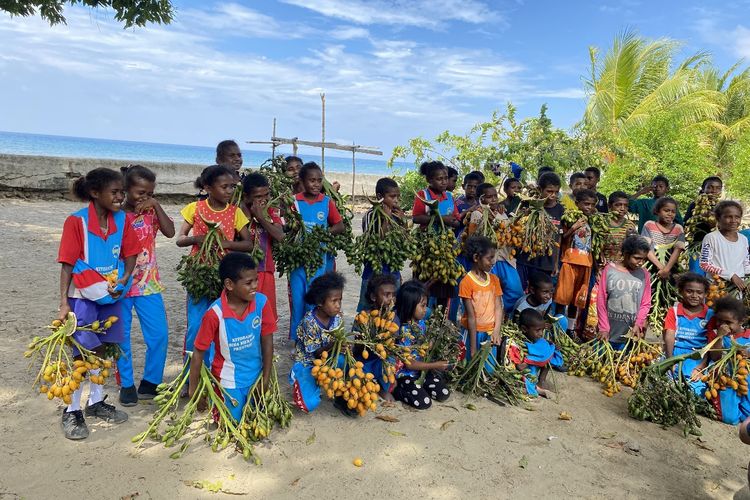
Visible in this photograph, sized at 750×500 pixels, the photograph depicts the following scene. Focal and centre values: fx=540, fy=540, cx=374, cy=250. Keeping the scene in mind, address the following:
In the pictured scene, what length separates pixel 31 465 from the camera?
10.5 feet

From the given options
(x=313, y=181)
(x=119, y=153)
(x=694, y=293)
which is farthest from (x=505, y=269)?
(x=119, y=153)

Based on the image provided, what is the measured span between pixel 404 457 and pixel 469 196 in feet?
11.7

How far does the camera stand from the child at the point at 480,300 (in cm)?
468

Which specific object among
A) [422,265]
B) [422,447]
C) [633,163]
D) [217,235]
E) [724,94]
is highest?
[724,94]

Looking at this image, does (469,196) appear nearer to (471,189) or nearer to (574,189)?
(471,189)

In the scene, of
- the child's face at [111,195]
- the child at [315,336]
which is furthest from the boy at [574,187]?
the child's face at [111,195]

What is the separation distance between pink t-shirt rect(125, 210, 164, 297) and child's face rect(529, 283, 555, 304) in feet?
11.0

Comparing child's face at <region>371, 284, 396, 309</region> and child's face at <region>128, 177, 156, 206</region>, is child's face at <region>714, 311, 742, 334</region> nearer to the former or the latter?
child's face at <region>371, 284, 396, 309</region>

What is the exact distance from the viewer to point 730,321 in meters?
4.53

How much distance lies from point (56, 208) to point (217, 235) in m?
10.8

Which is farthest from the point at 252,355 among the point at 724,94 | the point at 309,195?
the point at 724,94

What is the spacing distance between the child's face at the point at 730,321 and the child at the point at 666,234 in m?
1.25

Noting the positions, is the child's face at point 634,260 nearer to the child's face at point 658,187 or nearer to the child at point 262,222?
the child's face at point 658,187

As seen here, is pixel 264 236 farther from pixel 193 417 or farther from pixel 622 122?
pixel 622 122
